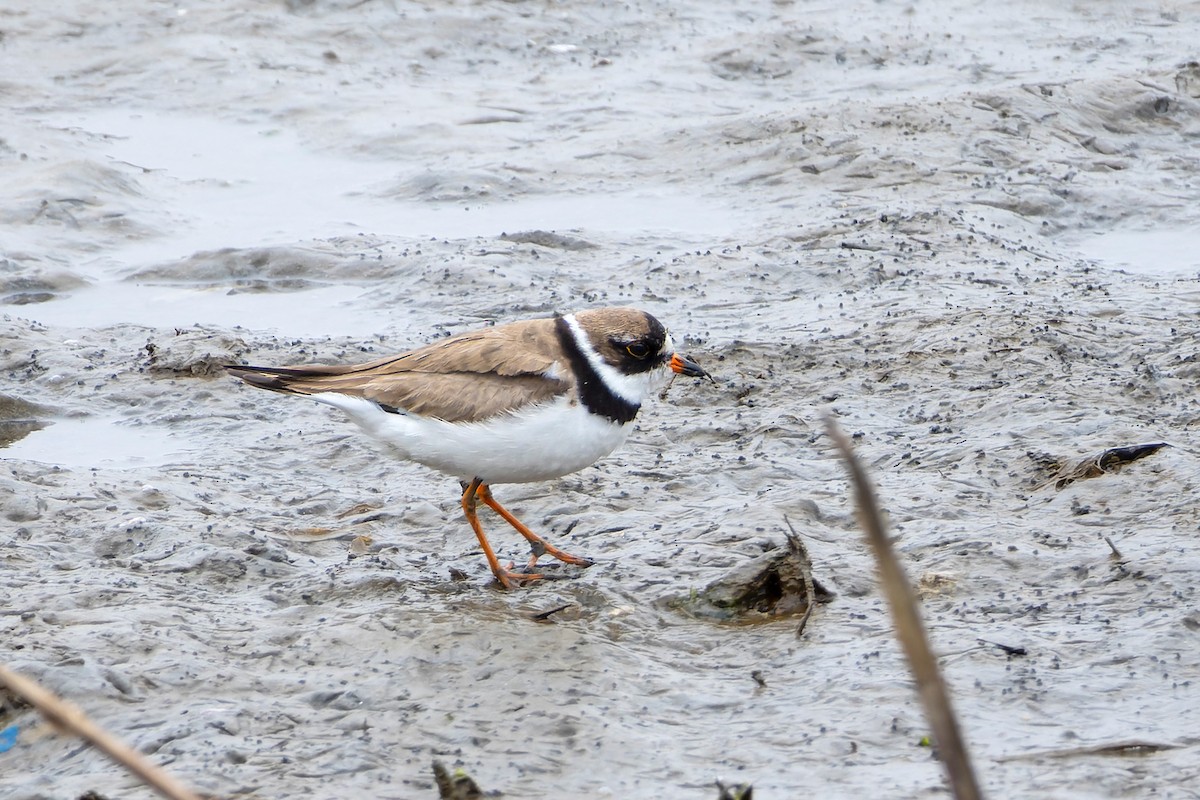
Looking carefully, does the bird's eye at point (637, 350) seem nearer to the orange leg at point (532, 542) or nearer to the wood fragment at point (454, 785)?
the orange leg at point (532, 542)

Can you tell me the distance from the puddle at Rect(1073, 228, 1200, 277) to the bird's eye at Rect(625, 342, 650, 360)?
422 centimetres

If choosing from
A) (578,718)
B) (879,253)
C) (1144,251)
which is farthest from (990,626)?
(1144,251)

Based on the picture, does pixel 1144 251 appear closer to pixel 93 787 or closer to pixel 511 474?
pixel 511 474

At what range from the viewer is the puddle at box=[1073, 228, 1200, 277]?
835 centimetres

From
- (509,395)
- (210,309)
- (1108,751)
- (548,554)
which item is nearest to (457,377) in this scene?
(509,395)

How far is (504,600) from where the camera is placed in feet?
17.0

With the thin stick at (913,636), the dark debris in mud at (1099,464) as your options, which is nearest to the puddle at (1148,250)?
the dark debris in mud at (1099,464)

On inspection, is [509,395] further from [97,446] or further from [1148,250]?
[1148,250]

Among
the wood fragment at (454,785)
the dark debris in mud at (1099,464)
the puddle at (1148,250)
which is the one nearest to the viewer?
the wood fragment at (454,785)

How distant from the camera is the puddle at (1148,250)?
8.35m

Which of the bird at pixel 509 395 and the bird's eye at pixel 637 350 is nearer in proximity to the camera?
the bird at pixel 509 395

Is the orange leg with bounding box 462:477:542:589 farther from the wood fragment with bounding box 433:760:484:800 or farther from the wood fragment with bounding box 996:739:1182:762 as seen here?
the wood fragment with bounding box 996:739:1182:762

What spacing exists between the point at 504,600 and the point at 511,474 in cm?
48

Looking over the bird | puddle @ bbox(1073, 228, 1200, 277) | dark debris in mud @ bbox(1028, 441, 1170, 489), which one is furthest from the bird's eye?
puddle @ bbox(1073, 228, 1200, 277)
